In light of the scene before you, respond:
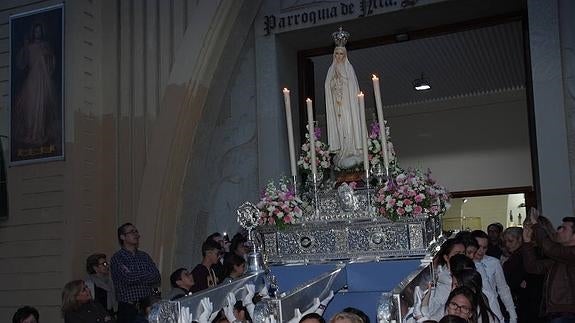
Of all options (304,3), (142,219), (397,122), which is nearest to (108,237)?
(142,219)

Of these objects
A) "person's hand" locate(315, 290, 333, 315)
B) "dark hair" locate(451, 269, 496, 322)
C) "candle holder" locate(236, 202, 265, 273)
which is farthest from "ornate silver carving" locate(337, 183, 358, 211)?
"dark hair" locate(451, 269, 496, 322)

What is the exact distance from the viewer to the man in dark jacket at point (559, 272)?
505 centimetres

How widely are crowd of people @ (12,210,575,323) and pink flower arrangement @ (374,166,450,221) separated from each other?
359 mm

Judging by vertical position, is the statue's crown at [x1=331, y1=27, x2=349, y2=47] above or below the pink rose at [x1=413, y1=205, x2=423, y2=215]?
above

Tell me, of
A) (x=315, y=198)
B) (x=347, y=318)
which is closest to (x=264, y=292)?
(x=315, y=198)

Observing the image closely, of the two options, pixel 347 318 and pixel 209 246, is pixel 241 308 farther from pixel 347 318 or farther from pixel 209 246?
pixel 347 318

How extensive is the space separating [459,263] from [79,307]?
275 cm

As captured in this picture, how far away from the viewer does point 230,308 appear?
508 cm

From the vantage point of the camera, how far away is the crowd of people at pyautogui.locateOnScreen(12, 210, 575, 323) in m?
4.31

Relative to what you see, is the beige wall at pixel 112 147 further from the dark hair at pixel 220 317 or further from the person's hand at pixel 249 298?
the dark hair at pixel 220 317

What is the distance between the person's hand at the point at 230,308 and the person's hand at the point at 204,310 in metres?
0.16

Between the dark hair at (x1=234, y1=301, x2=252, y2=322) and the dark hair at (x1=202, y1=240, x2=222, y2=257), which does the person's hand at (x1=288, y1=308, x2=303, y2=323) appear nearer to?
the dark hair at (x1=234, y1=301, x2=252, y2=322)

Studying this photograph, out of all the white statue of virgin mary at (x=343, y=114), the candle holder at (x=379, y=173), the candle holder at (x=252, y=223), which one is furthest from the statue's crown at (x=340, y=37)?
the candle holder at (x=252, y=223)

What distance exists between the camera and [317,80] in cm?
1238
